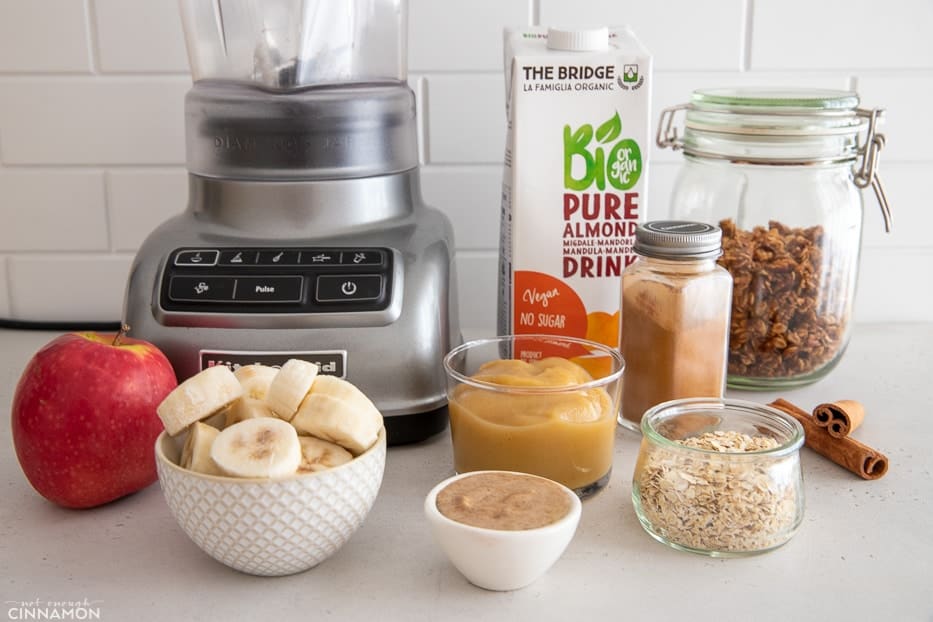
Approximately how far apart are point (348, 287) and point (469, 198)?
349 mm

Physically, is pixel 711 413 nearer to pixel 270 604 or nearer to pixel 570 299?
pixel 570 299

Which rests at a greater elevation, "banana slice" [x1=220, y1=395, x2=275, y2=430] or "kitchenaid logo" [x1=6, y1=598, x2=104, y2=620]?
"banana slice" [x1=220, y1=395, x2=275, y2=430]

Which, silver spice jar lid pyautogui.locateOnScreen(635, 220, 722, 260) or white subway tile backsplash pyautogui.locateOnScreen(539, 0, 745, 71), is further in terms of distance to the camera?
white subway tile backsplash pyautogui.locateOnScreen(539, 0, 745, 71)

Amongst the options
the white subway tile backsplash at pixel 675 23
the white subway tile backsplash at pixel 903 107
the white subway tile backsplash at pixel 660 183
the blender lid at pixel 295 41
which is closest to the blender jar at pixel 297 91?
the blender lid at pixel 295 41

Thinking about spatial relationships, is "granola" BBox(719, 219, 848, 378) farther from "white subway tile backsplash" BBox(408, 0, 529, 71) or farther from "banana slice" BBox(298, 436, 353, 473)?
"banana slice" BBox(298, 436, 353, 473)

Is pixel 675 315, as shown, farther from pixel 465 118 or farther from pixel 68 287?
pixel 68 287

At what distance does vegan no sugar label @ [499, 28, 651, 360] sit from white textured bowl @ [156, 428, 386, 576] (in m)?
0.27

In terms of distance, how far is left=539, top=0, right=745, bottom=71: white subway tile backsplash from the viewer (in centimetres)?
100

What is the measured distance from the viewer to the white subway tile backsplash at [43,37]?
0.99 m

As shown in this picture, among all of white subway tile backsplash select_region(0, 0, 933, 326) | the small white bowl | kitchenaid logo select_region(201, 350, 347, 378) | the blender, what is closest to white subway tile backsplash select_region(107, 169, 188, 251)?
white subway tile backsplash select_region(0, 0, 933, 326)

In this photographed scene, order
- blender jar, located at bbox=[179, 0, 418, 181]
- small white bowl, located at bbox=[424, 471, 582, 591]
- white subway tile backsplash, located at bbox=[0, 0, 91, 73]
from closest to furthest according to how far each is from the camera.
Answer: small white bowl, located at bbox=[424, 471, 582, 591], blender jar, located at bbox=[179, 0, 418, 181], white subway tile backsplash, located at bbox=[0, 0, 91, 73]

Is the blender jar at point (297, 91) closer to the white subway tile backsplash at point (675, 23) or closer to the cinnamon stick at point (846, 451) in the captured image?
the white subway tile backsplash at point (675, 23)

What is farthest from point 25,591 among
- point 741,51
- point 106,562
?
point 741,51

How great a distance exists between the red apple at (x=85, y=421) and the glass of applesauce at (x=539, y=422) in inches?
8.6
